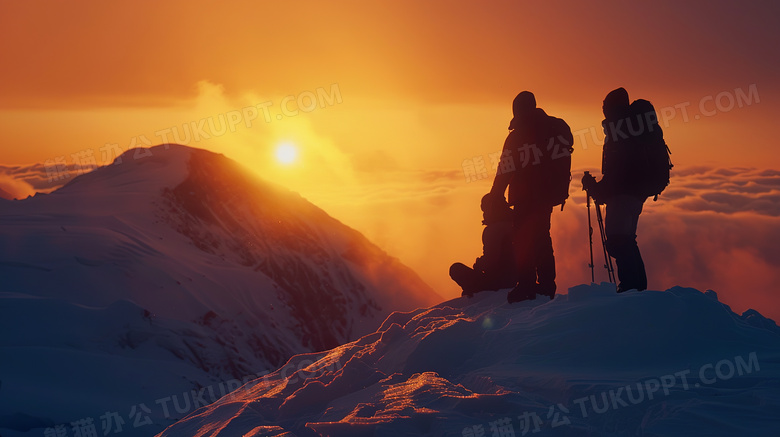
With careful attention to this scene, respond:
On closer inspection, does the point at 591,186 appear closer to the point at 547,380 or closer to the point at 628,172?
the point at 628,172

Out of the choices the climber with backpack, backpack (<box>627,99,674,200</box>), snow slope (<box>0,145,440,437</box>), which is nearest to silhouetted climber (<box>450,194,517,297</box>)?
the climber with backpack

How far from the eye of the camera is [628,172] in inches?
325

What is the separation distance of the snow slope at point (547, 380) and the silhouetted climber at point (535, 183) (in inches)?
42.5

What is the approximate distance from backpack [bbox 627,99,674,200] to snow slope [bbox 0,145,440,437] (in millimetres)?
5637

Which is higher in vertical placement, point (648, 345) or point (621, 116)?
point (621, 116)

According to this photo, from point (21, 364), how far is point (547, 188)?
13089 mm

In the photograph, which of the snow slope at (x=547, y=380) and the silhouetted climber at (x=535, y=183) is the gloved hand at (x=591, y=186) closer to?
the silhouetted climber at (x=535, y=183)

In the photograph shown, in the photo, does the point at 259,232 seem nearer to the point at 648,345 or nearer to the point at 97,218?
the point at 97,218

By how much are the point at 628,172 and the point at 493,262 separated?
242 cm

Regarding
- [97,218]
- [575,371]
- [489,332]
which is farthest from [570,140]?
[97,218]

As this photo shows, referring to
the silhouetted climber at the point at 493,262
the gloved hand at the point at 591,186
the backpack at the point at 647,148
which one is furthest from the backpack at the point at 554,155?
the silhouetted climber at the point at 493,262

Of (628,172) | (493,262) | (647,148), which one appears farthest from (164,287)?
(647,148)

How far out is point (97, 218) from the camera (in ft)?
96.3

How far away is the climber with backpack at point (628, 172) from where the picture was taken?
8.21 m
